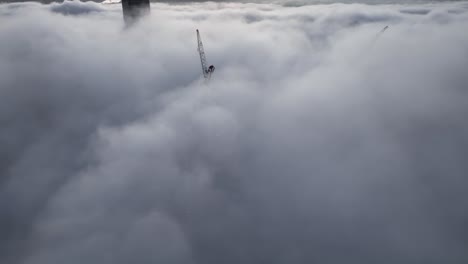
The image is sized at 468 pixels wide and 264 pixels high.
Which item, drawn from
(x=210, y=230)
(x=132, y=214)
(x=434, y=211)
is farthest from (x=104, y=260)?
(x=434, y=211)

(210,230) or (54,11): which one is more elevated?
(54,11)

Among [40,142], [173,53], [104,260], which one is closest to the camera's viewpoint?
[104,260]

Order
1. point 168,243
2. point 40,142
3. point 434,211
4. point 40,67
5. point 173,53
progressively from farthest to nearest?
point 173,53, point 40,67, point 40,142, point 434,211, point 168,243

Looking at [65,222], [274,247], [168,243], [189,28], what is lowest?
[274,247]

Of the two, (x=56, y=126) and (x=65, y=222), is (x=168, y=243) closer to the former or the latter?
(x=65, y=222)

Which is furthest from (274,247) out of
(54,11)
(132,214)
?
(54,11)

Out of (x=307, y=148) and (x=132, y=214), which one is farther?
(x=307, y=148)
